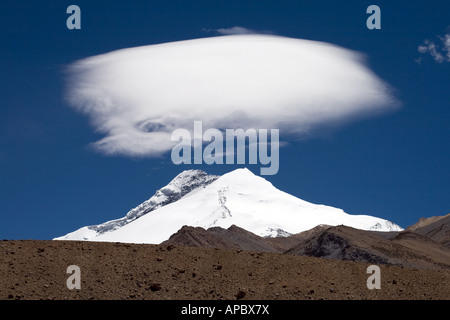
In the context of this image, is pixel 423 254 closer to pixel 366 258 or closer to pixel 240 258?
pixel 366 258

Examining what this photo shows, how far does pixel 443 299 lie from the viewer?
34750 millimetres

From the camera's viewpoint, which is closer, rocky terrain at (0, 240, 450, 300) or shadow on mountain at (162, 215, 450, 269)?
rocky terrain at (0, 240, 450, 300)

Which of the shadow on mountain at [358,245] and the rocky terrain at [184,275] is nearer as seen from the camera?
the rocky terrain at [184,275]

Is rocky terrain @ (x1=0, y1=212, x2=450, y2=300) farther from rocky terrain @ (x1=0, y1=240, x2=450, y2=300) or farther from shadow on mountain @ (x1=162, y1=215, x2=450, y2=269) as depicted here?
shadow on mountain @ (x1=162, y1=215, x2=450, y2=269)

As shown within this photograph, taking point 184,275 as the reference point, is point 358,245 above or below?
above

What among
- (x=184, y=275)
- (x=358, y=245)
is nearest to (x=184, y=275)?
(x=184, y=275)

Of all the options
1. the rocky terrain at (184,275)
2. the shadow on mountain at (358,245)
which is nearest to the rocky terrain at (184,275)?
the rocky terrain at (184,275)

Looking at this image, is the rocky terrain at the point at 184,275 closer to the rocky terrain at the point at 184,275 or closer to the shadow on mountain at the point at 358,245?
the rocky terrain at the point at 184,275

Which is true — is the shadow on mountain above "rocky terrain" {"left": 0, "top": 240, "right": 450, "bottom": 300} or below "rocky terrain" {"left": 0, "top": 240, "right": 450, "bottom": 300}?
above

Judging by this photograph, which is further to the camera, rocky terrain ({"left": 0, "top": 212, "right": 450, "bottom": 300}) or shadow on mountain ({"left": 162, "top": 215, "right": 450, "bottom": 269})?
shadow on mountain ({"left": 162, "top": 215, "right": 450, "bottom": 269})

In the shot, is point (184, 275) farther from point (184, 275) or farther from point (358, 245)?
point (358, 245)

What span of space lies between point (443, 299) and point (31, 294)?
19.2 metres

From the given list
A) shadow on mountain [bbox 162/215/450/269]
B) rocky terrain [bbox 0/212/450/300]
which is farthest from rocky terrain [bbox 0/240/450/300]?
shadow on mountain [bbox 162/215/450/269]
